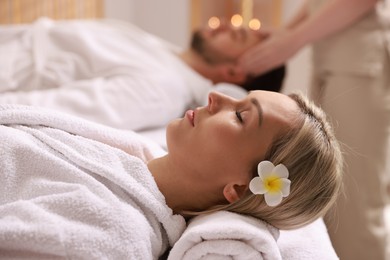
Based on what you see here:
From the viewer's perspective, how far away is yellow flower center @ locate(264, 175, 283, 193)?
89cm

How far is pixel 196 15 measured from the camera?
3.14 m

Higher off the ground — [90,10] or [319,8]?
[319,8]

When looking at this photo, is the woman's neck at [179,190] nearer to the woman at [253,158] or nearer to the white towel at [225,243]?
the woman at [253,158]

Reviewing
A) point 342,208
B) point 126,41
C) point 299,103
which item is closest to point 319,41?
point 342,208

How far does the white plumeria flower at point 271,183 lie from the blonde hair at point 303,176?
16 mm

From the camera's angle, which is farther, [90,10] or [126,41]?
[90,10]

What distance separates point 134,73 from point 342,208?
2.83 ft

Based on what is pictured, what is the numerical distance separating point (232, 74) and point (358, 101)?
58 cm

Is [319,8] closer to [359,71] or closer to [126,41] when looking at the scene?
[359,71]

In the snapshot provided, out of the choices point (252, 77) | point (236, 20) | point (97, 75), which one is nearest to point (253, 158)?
point (97, 75)

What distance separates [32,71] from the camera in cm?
176

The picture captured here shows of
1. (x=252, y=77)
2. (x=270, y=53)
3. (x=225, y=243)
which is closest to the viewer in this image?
(x=225, y=243)

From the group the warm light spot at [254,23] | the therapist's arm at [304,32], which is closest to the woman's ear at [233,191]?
the therapist's arm at [304,32]

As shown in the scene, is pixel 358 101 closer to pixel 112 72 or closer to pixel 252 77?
pixel 252 77
